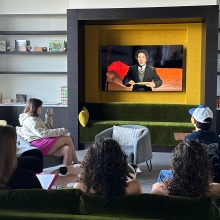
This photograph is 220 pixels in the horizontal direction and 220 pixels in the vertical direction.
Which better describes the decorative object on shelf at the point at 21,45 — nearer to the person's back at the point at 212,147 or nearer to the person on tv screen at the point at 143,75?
the person on tv screen at the point at 143,75

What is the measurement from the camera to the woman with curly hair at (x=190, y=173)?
2570 mm

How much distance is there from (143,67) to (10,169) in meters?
5.74

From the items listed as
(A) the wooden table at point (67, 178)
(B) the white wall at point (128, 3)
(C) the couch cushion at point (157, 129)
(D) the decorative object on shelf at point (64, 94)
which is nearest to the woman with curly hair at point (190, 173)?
(A) the wooden table at point (67, 178)

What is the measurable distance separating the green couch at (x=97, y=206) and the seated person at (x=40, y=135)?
340 cm

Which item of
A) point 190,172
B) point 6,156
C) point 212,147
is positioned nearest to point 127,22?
point 212,147

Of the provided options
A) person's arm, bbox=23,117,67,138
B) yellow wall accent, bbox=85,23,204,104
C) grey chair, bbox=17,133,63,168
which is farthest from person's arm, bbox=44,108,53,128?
yellow wall accent, bbox=85,23,204,104

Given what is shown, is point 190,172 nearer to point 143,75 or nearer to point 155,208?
point 155,208

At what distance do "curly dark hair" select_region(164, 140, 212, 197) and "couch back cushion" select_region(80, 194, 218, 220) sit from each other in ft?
0.70

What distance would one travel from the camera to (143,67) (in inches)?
327

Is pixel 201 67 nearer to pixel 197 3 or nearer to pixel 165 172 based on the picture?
pixel 197 3

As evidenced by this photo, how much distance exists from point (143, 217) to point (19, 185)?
39.7 inches

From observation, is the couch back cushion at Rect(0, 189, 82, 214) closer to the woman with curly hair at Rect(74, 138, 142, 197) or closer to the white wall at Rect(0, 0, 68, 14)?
the woman with curly hair at Rect(74, 138, 142, 197)

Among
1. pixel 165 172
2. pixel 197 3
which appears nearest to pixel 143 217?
pixel 165 172

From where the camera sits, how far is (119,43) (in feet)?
27.6
